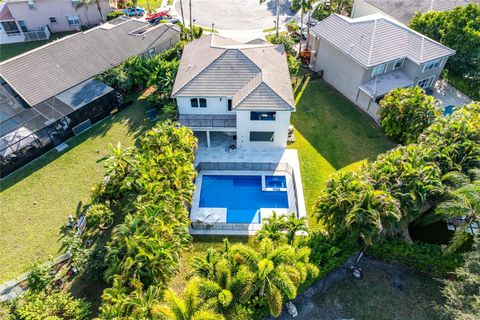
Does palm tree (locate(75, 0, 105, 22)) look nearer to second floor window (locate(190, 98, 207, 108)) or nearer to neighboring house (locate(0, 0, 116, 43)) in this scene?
neighboring house (locate(0, 0, 116, 43))

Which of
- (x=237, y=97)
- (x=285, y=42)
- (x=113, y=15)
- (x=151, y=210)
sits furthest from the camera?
(x=113, y=15)

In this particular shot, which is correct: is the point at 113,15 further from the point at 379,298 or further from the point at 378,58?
the point at 379,298

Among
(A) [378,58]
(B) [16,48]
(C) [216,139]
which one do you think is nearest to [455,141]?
(A) [378,58]

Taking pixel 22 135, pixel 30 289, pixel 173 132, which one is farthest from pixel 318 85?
pixel 30 289

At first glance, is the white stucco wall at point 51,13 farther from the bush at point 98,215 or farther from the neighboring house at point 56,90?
the bush at point 98,215

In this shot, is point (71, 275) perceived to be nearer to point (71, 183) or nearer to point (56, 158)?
point (71, 183)
